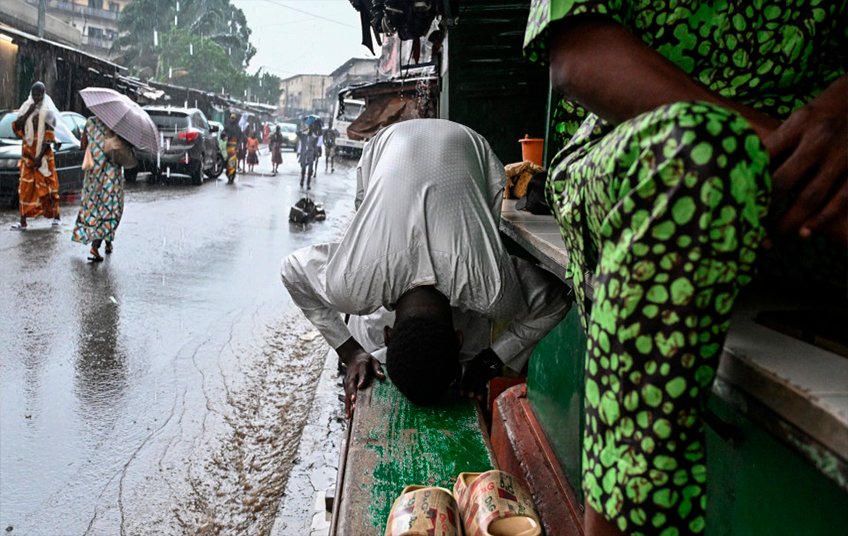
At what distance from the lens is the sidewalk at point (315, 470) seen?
3211mm

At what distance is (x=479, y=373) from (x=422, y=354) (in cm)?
53

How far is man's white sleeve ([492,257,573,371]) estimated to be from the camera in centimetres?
321

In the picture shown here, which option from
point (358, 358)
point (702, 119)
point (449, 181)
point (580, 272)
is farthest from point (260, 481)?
point (702, 119)

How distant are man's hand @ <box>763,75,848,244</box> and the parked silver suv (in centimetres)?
1768

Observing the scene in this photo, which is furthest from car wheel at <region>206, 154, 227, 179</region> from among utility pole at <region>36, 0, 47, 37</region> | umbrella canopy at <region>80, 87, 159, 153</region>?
umbrella canopy at <region>80, 87, 159, 153</region>

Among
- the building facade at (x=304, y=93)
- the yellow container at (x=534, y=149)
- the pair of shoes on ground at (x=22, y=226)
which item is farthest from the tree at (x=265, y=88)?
the yellow container at (x=534, y=149)

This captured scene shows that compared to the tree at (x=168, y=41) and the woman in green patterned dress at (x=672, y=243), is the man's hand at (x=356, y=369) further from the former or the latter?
the tree at (x=168, y=41)

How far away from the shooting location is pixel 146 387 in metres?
4.66

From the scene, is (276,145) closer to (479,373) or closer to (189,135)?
(189,135)

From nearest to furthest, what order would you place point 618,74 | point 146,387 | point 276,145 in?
point 618,74 < point 146,387 < point 276,145

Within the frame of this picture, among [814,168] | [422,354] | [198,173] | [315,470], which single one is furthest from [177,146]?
[814,168]

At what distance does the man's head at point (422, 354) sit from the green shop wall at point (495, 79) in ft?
11.1

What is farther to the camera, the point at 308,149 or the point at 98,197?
the point at 308,149

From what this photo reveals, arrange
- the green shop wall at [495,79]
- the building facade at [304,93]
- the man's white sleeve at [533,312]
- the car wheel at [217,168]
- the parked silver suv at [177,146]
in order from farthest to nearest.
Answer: the building facade at [304,93], the car wheel at [217,168], the parked silver suv at [177,146], the green shop wall at [495,79], the man's white sleeve at [533,312]
